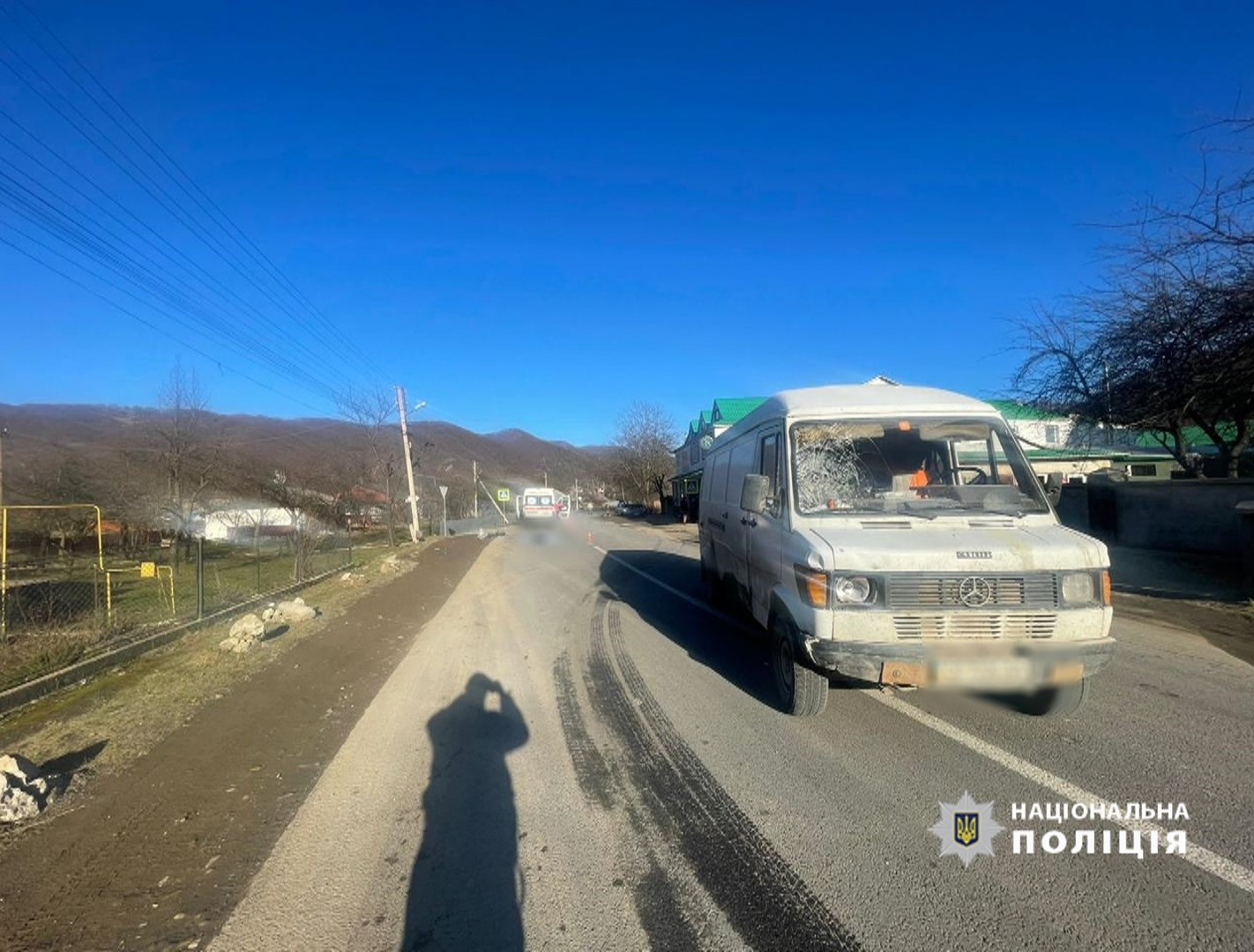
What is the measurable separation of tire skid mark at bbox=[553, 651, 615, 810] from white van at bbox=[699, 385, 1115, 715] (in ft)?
5.08

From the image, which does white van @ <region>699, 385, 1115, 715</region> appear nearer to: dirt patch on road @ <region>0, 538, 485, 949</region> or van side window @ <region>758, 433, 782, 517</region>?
van side window @ <region>758, 433, 782, 517</region>

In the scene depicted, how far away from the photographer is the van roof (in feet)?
19.5

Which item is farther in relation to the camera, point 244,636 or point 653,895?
point 244,636

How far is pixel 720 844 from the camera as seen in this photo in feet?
11.8

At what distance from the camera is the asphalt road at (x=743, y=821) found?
9.56 feet

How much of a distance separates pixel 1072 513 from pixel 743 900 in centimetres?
1937

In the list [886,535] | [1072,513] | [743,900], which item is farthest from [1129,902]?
[1072,513]

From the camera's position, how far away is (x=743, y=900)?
308 cm

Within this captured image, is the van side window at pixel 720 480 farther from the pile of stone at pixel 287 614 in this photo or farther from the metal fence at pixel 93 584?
the metal fence at pixel 93 584

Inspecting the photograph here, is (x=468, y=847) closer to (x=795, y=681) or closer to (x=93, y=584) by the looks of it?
(x=795, y=681)

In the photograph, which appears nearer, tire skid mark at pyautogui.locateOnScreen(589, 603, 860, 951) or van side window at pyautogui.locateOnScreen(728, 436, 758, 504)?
tire skid mark at pyautogui.locateOnScreen(589, 603, 860, 951)

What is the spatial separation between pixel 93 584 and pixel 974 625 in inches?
481

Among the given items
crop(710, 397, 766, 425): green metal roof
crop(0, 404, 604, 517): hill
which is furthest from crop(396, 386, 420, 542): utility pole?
crop(710, 397, 766, 425): green metal roof

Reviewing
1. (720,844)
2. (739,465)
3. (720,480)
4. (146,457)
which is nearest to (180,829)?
(720,844)
